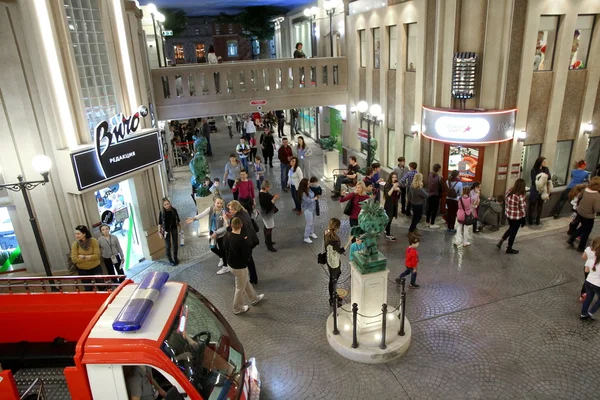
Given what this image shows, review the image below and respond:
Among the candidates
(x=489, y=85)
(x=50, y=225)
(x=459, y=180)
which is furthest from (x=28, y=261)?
(x=489, y=85)

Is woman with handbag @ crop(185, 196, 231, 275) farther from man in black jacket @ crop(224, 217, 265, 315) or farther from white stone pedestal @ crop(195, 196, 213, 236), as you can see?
white stone pedestal @ crop(195, 196, 213, 236)

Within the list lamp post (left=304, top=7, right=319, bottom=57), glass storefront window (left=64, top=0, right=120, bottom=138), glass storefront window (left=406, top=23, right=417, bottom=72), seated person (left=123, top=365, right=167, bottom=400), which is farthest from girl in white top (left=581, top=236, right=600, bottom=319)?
lamp post (left=304, top=7, right=319, bottom=57)

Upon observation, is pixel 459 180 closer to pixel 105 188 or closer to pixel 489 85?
pixel 489 85

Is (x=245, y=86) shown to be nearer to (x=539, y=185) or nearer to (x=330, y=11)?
(x=330, y=11)

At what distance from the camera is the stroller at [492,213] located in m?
11.1

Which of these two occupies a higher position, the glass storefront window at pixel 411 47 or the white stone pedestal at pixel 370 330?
the glass storefront window at pixel 411 47

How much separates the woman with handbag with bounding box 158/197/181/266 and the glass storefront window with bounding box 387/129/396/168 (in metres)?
7.94

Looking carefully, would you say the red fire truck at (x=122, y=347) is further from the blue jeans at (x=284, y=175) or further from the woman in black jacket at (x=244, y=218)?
the blue jeans at (x=284, y=175)

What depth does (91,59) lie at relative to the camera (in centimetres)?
936

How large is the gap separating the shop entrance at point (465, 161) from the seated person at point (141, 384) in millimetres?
9495

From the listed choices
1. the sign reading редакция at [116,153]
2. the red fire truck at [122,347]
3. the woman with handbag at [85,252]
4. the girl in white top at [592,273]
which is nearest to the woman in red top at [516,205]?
the girl in white top at [592,273]

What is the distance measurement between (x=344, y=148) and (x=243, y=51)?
108ft

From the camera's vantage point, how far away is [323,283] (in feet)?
30.0

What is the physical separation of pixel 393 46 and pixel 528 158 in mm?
5581
